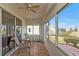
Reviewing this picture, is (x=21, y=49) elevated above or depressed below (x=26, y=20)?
below

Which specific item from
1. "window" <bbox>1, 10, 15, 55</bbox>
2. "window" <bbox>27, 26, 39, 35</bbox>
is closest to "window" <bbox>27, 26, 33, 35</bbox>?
"window" <bbox>27, 26, 39, 35</bbox>

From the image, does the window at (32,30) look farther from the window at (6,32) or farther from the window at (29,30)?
the window at (6,32)

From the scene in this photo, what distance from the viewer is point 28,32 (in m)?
11.9

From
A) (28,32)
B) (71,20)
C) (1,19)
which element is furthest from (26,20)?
(71,20)

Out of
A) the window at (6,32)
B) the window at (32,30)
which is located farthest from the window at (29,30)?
the window at (6,32)

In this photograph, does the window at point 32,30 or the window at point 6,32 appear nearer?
the window at point 6,32

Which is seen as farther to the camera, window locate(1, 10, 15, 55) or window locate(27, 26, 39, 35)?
window locate(27, 26, 39, 35)

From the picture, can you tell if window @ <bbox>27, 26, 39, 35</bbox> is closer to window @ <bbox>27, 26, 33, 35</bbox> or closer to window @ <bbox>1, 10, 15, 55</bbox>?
window @ <bbox>27, 26, 33, 35</bbox>

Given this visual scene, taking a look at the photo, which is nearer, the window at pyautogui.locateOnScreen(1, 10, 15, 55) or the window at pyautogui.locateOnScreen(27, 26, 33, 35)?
the window at pyautogui.locateOnScreen(1, 10, 15, 55)

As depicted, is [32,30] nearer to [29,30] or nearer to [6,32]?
[29,30]

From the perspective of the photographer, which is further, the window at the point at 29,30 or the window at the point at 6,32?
the window at the point at 29,30

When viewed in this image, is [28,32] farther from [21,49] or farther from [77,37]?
[77,37]

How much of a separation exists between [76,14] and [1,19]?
10.5 feet

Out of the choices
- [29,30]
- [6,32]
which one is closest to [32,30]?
[29,30]
